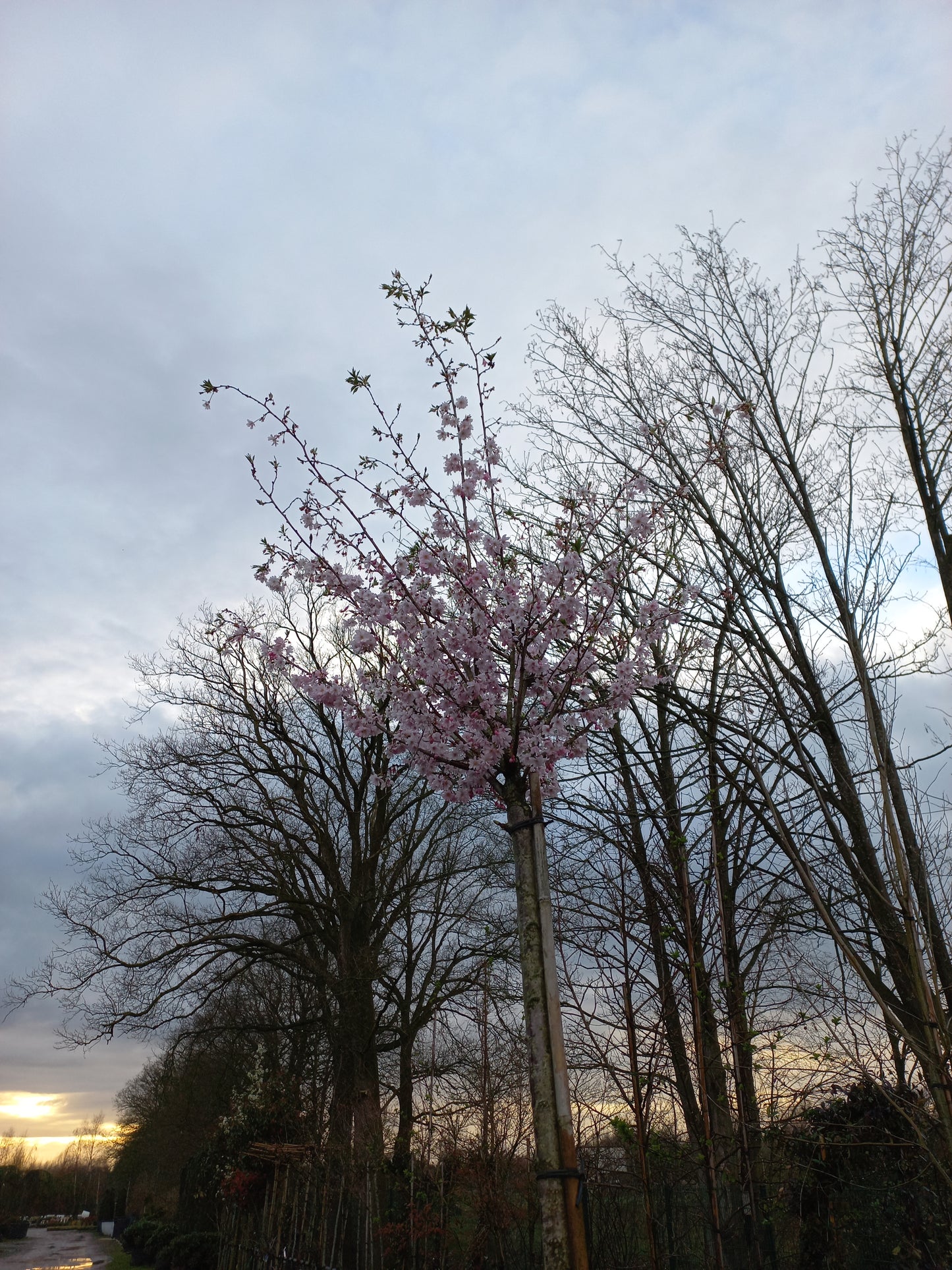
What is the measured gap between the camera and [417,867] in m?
15.0

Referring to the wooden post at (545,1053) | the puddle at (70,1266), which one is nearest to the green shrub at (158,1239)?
the puddle at (70,1266)

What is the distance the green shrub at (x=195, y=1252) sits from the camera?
53.4 ft

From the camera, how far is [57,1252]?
34188 millimetres

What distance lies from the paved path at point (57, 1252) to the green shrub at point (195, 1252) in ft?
33.3

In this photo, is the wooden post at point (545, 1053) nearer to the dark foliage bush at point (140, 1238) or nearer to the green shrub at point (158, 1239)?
the green shrub at point (158, 1239)

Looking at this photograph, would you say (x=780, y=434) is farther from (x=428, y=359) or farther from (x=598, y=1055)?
(x=598, y=1055)

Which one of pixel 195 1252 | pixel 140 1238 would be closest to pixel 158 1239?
pixel 140 1238

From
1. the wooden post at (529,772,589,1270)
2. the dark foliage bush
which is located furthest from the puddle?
the wooden post at (529,772,589,1270)

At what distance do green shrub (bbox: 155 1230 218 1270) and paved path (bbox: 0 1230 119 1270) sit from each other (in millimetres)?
10152

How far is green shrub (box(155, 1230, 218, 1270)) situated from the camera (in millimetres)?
16281

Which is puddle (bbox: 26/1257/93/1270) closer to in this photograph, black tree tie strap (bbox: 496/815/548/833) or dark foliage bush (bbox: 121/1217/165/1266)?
dark foliage bush (bbox: 121/1217/165/1266)

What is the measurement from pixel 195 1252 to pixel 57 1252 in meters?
23.7

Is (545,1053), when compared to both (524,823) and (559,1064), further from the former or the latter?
(524,823)

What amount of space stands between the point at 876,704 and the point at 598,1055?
8.65ft
